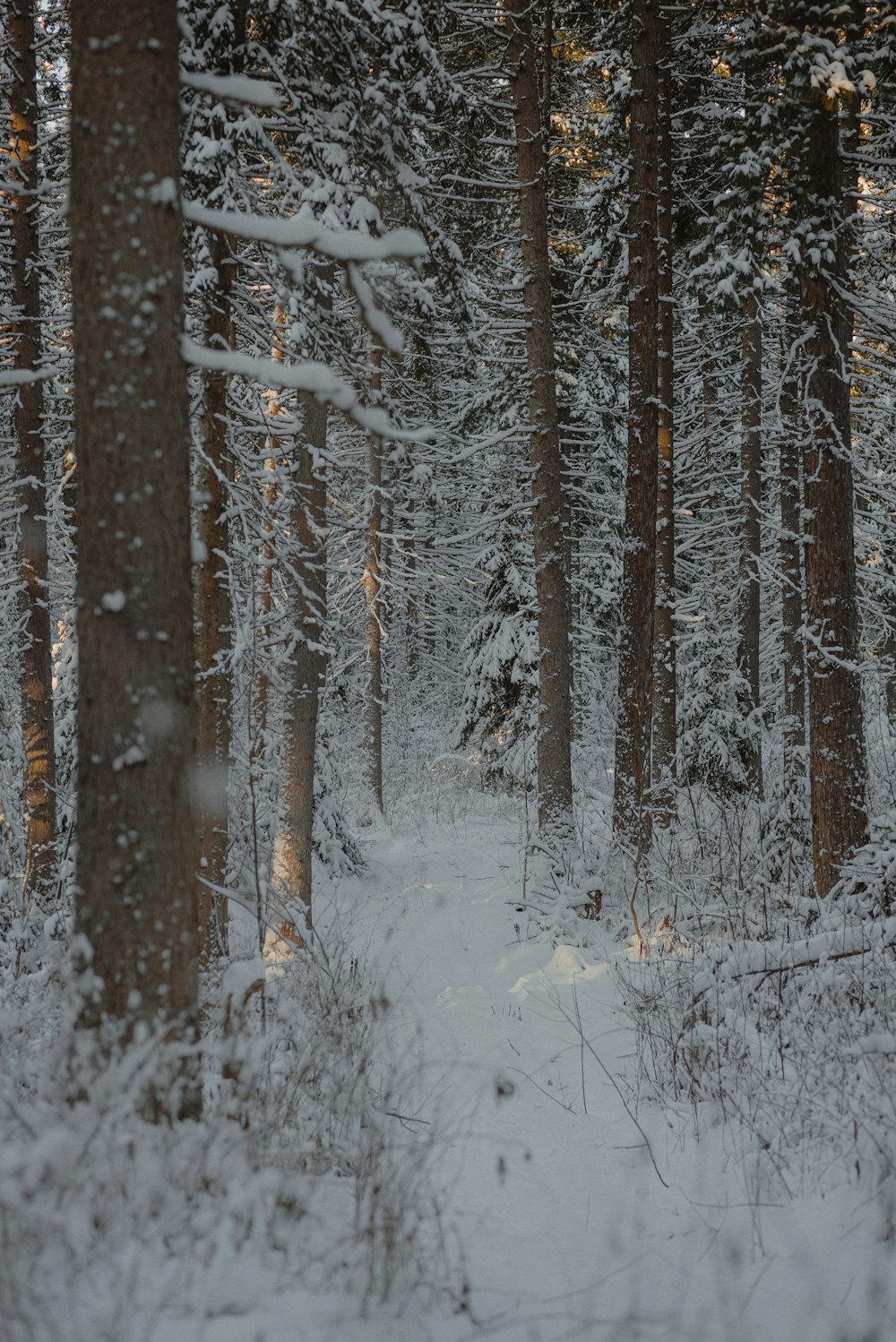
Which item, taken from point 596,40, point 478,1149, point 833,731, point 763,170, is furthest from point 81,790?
point 596,40

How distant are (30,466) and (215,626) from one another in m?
5.06

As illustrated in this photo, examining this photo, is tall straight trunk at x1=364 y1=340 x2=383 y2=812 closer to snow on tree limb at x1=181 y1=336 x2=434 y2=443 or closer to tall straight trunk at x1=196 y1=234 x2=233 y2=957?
tall straight trunk at x1=196 y1=234 x2=233 y2=957

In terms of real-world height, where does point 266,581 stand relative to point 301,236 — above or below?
below

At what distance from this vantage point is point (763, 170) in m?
7.82

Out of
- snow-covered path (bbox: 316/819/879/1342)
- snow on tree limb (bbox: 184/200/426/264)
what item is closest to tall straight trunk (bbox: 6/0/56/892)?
snow-covered path (bbox: 316/819/879/1342)

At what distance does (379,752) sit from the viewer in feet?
53.7

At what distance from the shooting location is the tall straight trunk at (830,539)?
731 centimetres

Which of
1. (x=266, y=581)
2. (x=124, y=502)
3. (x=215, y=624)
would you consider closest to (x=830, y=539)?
(x=215, y=624)

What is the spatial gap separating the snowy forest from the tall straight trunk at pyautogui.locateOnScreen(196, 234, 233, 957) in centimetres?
4

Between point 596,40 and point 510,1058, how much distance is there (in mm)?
12628

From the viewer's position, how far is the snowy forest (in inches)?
119

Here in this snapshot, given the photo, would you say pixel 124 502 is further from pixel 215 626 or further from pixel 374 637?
pixel 374 637

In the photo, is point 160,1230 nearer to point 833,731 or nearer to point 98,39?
point 98,39

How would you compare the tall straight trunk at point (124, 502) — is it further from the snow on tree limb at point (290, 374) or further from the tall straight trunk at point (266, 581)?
the tall straight trunk at point (266, 581)
